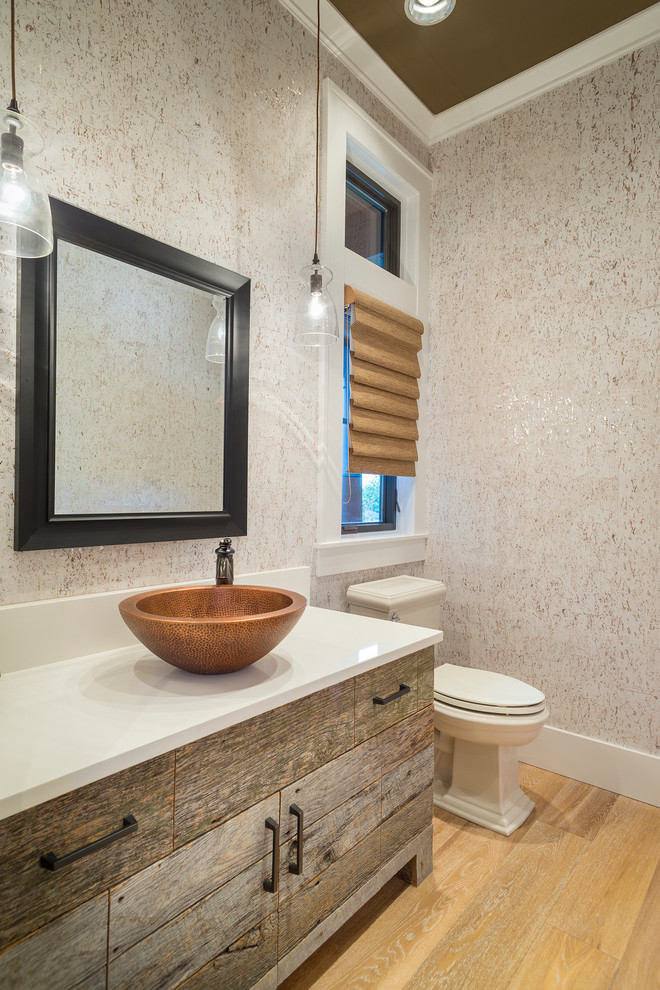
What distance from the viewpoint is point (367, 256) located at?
2559 mm

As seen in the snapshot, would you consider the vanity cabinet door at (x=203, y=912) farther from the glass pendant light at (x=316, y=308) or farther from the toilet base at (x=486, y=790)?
the glass pendant light at (x=316, y=308)

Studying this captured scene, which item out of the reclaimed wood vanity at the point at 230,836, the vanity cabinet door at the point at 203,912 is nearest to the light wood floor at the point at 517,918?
the reclaimed wood vanity at the point at 230,836

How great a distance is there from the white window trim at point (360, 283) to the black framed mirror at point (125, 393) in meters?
0.46

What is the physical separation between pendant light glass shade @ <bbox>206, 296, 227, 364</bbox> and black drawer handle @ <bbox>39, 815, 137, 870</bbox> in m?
1.19

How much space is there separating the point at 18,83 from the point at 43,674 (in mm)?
1293

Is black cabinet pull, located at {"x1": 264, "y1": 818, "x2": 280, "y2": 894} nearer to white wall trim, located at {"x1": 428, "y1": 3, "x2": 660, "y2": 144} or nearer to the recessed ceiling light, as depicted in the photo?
the recessed ceiling light

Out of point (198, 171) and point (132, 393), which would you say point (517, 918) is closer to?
point (132, 393)

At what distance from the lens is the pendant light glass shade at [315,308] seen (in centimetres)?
168

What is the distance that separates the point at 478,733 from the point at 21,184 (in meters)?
1.88

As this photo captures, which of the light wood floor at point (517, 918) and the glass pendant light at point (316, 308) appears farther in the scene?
the glass pendant light at point (316, 308)

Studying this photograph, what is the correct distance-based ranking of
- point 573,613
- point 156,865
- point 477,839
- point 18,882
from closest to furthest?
point 18,882 < point 156,865 < point 477,839 < point 573,613

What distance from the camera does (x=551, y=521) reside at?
89.0 inches

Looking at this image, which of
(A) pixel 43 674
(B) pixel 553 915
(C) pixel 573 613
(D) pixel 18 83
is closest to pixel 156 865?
(A) pixel 43 674

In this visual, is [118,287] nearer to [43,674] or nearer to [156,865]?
[43,674]
